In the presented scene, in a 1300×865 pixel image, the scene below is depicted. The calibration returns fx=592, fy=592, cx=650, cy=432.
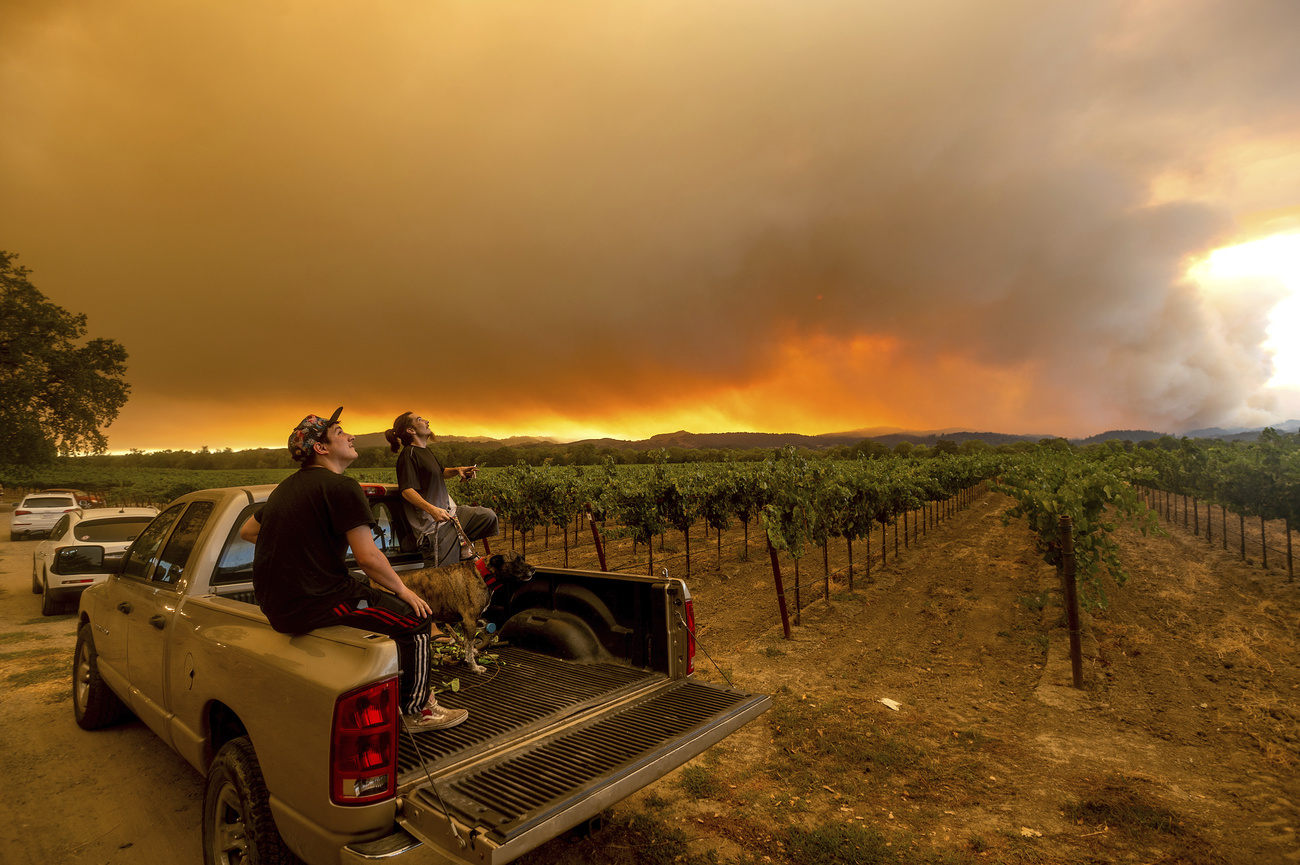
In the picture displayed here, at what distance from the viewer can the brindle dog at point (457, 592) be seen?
3.59 m

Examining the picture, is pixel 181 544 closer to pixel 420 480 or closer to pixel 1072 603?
pixel 420 480

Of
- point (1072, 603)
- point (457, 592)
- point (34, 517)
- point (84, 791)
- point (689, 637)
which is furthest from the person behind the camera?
point (34, 517)

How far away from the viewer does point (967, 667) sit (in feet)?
23.9

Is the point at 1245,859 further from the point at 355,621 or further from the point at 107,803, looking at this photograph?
the point at 107,803

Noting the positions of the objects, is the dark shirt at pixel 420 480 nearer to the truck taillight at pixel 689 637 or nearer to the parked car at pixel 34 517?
the truck taillight at pixel 689 637

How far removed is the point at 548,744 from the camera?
257 centimetres

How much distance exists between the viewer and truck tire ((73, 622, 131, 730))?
4.52 meters

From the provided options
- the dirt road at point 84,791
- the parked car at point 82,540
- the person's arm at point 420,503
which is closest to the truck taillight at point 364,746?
the person's arm at point 420,503

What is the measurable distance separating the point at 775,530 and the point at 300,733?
7692 mm

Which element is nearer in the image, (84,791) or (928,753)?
(84,791)

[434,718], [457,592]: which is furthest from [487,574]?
[434,718]

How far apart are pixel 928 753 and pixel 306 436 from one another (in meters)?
5.19

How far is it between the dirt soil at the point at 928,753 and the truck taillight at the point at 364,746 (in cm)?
154

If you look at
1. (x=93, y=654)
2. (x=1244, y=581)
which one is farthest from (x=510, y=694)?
(x=1244, y=581)
